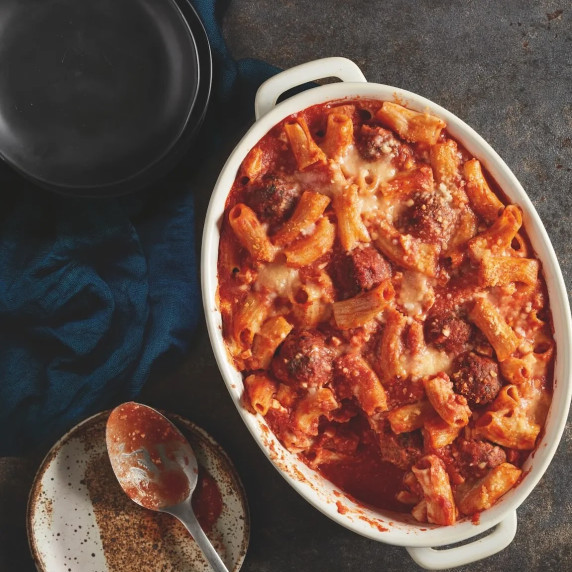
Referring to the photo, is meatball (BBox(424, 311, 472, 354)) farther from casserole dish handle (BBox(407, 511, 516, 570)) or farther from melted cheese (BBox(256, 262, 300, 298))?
casserole dish handle (BBox(407, 511, 516, 570))

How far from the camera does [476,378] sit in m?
2.44

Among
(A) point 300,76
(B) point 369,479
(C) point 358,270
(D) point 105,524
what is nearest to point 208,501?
(D) point 105,524

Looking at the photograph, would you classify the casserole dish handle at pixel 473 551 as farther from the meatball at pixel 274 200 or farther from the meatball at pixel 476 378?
the meatball at pixel 274 200

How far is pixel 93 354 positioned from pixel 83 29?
1374 millimetres

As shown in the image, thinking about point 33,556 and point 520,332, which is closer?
point 520,332

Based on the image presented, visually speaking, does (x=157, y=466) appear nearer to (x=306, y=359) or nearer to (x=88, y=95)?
(x=306, y=359)

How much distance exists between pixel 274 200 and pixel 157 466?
131cm

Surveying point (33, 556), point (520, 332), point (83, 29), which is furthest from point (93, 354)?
point (520, 332)

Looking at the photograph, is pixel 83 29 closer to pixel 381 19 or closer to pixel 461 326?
pixel 381 19

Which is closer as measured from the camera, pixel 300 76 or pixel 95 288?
pixel 300 76

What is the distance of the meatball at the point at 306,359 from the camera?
96.0 inches

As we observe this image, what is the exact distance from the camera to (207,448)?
2.93m

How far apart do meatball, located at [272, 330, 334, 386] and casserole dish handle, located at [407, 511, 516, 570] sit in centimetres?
83

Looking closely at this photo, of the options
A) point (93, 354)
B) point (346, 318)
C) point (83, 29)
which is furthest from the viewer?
point (93, 354)
